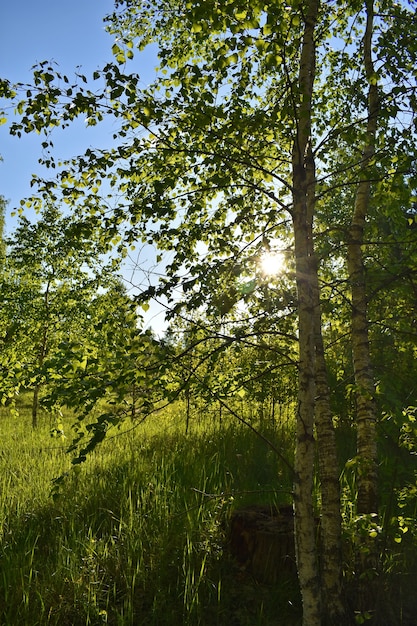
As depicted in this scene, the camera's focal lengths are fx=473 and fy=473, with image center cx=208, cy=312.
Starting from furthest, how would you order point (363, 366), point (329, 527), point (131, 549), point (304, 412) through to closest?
point (131, 549) < point (363, 366) < point (329, 527) < point (304, 412)

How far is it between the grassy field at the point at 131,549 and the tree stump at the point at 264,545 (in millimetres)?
109

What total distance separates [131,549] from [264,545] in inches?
53.3

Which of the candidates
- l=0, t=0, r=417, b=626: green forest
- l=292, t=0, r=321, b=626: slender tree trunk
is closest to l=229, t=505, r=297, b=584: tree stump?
l=0, t=0, r=417, b=626: green forest

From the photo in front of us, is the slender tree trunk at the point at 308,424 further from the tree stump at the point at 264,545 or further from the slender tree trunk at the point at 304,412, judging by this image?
the tree stump at the point at 264,545

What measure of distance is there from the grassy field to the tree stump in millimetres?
109

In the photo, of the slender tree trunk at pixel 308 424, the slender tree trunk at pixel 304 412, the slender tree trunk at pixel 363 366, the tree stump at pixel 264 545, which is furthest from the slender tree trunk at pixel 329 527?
the tree stump at pixel 264 545

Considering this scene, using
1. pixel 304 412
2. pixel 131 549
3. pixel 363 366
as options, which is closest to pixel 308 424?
pixel 304 412

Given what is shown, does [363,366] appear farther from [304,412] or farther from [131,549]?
[131,549]

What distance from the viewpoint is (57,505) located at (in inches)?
244

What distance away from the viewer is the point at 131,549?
480cm

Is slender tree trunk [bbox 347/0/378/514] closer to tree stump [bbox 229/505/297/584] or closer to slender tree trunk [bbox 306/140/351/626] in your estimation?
slender tree trunk [bbox 306/140/351/626]

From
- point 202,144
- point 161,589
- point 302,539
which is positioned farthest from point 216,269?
point 161,589

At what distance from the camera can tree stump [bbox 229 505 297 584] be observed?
4766mm

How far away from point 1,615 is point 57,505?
216 centimetres
